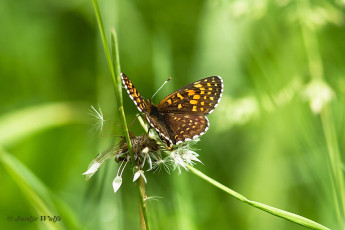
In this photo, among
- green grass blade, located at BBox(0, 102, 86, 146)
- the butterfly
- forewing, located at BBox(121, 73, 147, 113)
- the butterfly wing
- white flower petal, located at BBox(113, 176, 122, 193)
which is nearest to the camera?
white flower petal, located at BBox(113, 176, 122, 193)

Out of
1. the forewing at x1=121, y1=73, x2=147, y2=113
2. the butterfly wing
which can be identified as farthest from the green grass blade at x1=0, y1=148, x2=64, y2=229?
the butterfly wing

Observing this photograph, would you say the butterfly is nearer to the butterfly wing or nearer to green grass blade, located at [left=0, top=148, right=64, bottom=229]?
the butterfly wing

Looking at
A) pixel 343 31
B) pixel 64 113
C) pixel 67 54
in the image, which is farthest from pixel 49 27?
pixel 343 31

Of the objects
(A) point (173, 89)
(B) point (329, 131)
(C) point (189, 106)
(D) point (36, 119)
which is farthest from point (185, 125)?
(D) point (36, 119)

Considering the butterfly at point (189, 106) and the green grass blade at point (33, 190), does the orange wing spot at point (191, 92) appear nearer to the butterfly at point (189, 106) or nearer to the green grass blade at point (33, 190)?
the butterfly at point (189, 106)

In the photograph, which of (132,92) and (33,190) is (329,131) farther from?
(33,190)

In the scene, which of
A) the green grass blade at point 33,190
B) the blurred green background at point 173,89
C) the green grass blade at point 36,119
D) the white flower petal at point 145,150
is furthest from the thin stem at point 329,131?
the green grass blade at point 36,119
